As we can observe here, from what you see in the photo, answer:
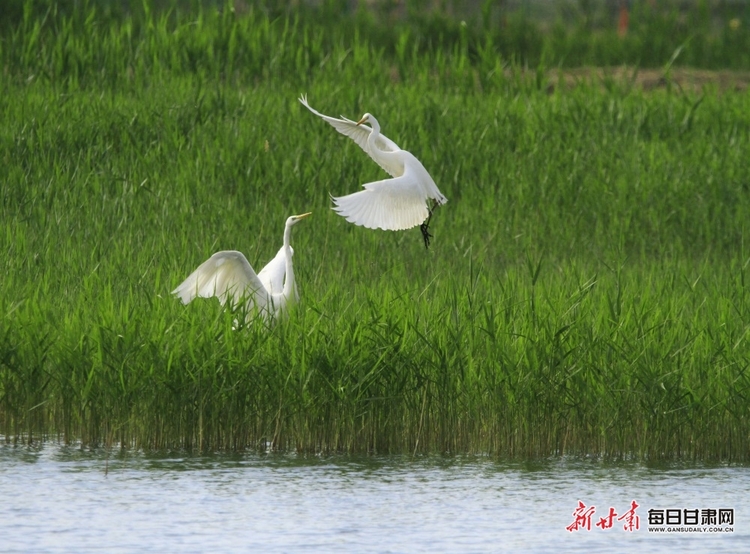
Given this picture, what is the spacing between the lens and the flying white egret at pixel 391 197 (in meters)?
8.85

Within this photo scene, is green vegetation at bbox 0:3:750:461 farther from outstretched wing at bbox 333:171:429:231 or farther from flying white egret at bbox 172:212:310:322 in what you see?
outstretched wing at bbox 333:171:429:231

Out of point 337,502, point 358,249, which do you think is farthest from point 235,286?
point 358,249

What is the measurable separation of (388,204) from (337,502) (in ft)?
9.76

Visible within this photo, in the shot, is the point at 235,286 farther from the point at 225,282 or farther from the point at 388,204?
the point at 388,204

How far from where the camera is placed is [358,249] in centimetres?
1116

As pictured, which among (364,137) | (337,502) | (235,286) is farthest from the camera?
(364,137)

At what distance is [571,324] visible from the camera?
7473 millimetres

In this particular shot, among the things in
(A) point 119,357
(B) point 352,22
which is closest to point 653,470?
(A) point 119,357

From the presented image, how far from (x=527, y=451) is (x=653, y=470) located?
2.21ft

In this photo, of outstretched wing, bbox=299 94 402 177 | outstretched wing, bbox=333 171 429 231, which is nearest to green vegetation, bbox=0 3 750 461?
outstretched wing, bbox=333 171 429 231

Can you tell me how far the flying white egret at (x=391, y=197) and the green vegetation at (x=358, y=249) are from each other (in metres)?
0.48

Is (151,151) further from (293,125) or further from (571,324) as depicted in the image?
(571,324)

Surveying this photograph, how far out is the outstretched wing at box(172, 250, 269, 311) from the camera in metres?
7.91

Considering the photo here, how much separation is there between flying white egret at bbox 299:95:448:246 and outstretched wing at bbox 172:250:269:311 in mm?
913
